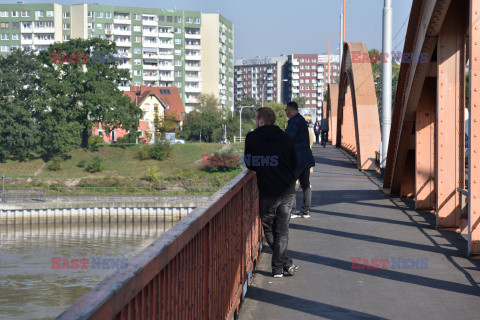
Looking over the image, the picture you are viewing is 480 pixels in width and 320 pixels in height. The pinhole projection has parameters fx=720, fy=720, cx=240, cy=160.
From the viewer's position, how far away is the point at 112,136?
111312mm

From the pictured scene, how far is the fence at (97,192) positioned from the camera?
66500mm

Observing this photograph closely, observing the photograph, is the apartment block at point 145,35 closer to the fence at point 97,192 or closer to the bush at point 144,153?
the bush at point 144,153

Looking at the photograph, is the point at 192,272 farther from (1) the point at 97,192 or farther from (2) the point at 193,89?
(2) the point at 193,89

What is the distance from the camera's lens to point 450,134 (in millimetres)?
10258

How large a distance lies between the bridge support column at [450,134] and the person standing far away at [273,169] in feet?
13.0

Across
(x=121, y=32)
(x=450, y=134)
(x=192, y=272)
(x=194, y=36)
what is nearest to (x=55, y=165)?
(x=121, y=32)

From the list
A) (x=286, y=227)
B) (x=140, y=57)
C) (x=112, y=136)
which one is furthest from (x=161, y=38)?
(x=286, y=227)

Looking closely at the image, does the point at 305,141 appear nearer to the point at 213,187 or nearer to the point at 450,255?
the point at 450,255

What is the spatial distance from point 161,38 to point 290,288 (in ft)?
423

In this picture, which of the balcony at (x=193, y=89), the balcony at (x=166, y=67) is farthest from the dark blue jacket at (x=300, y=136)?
the balcony at (x=193, y=89)

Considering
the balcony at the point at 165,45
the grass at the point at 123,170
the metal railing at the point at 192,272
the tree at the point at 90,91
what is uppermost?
the balcony at the point at 165,45

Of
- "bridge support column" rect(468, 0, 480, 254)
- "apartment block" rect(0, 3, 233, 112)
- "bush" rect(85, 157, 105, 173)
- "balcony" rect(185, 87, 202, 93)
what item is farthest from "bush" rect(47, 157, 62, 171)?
"bridge support column" rect(468, 0, 480, 254)

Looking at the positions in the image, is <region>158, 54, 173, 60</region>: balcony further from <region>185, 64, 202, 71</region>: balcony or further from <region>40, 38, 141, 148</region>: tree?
<region>40, 38, 141, 148</region>: tree

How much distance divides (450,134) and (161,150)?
6972 centimetres
